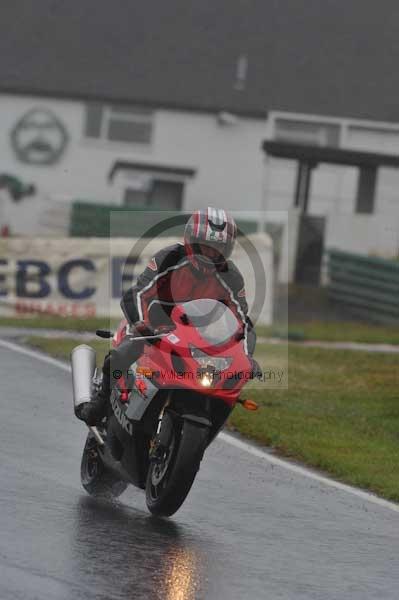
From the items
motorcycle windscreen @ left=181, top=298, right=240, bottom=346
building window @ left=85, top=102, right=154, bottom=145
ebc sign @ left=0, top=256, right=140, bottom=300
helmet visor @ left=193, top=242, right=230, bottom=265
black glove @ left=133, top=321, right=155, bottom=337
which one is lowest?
ebc sign @ left=0, top=256, right=140, bottom=300

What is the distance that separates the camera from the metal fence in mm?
28125

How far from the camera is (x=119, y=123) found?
52.0m

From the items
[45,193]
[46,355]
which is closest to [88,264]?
[46,355]

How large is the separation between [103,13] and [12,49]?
3.38m

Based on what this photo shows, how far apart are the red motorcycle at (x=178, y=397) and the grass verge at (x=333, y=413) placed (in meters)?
2.64

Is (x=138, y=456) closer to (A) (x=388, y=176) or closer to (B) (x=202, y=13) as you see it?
(A) (x=388, y=176)

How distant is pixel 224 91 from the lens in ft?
168

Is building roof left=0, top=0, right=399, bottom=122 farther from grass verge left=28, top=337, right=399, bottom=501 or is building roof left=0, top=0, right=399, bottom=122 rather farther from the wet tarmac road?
the wet tarmac road

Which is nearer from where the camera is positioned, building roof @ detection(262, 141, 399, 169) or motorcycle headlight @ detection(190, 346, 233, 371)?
motorcycle headlight @ detection(190, 346, 233, 371)

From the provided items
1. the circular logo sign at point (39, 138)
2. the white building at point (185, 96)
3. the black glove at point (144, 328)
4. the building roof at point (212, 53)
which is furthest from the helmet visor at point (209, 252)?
the circular logo sign at point (39, 138)

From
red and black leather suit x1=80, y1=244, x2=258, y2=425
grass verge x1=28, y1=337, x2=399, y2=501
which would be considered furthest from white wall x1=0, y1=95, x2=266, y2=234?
red and black leather suit x1=80, y1=244, x2=258, y2=425

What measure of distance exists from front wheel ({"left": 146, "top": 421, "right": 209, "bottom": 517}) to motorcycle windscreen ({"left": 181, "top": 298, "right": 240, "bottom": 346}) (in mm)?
Result: 511

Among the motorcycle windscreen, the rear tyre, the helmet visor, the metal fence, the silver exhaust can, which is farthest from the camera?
the metal fence

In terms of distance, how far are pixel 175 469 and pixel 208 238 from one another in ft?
4.43
